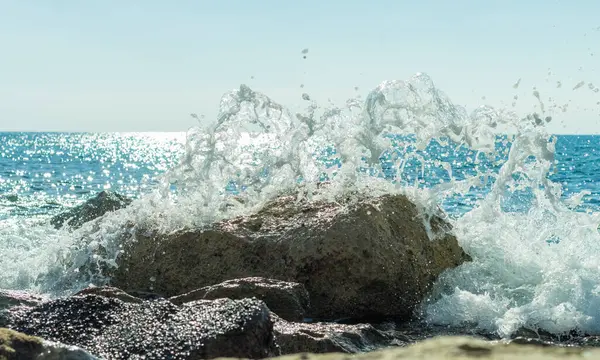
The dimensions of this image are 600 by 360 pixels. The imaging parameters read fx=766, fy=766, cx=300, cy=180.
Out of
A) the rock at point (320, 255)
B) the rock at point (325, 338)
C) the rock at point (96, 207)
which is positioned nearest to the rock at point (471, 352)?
the rock at point (325, 338)

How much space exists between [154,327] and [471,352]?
2240mm

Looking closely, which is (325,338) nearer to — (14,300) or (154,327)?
(154,327)

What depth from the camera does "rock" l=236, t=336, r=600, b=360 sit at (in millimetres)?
914

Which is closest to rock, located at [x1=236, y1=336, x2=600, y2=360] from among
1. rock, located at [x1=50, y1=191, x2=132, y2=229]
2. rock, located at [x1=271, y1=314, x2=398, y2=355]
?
rock, located at [x1=271, y1=314, x2=398, y2=355]

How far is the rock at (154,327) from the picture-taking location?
2.84 m

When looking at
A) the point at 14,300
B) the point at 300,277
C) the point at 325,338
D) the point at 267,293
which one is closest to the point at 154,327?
the point at 325,338

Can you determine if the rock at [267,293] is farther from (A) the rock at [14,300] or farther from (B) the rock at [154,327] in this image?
(B) the rock at [154,327]

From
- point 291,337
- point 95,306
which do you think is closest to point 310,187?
point 291,337

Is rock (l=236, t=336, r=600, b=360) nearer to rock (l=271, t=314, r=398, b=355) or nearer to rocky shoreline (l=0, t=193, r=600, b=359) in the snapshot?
rocky shoreline (l=0, t=193, r=600, b=359)

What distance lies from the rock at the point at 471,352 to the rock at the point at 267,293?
364cm

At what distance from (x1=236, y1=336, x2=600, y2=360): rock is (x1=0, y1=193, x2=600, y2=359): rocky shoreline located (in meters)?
2.24

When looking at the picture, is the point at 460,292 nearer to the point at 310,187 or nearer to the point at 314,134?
the point at 310,187

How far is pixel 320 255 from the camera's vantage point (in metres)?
5.70

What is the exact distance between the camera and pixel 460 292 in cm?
598
